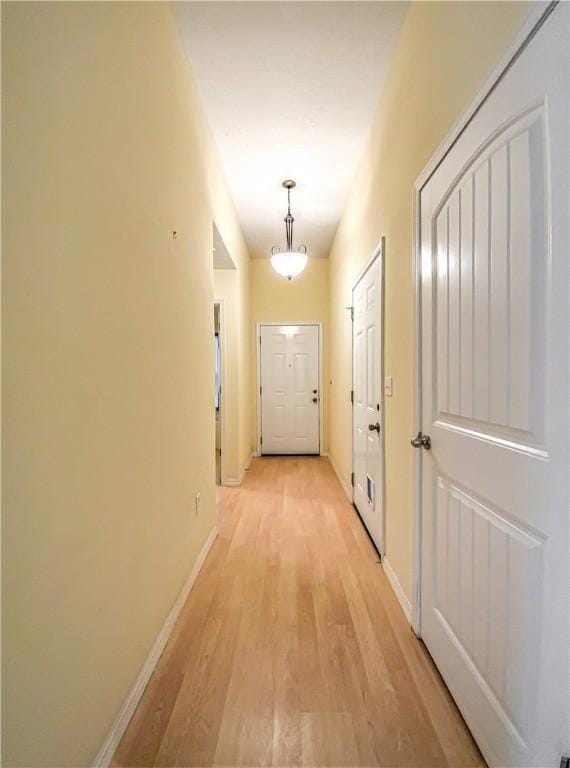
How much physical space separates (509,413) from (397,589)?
1.32 m

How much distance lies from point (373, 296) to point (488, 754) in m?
2.18

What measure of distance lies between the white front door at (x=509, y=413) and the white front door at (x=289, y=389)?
3714mm

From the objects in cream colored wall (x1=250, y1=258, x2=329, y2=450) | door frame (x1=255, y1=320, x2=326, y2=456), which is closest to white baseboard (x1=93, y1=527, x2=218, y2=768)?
door frame (x1=255, y1=320, x2=326, y2=456)

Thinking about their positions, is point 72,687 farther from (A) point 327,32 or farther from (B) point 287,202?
(B) point 287,202

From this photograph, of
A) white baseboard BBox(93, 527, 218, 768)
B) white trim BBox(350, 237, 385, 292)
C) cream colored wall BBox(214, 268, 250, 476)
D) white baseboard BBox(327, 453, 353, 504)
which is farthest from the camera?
cream colored wall BBox(214, 268, 250, 476)

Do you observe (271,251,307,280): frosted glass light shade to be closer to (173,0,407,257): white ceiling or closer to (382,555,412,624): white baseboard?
(173,0,407,257): white ceiling

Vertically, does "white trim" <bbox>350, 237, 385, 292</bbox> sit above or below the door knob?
above

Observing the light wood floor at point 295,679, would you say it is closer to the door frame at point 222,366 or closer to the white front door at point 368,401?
the white front door at point 368,401

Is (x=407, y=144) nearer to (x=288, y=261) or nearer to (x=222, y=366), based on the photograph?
(x=288, y=261)

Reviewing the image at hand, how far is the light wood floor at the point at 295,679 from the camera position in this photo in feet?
3.46

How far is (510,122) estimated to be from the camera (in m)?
0.90

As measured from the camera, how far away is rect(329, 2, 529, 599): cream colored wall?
42.5 inches

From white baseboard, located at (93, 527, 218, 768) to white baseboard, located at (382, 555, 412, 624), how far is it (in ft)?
3.65

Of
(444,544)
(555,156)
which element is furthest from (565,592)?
(555,156)
